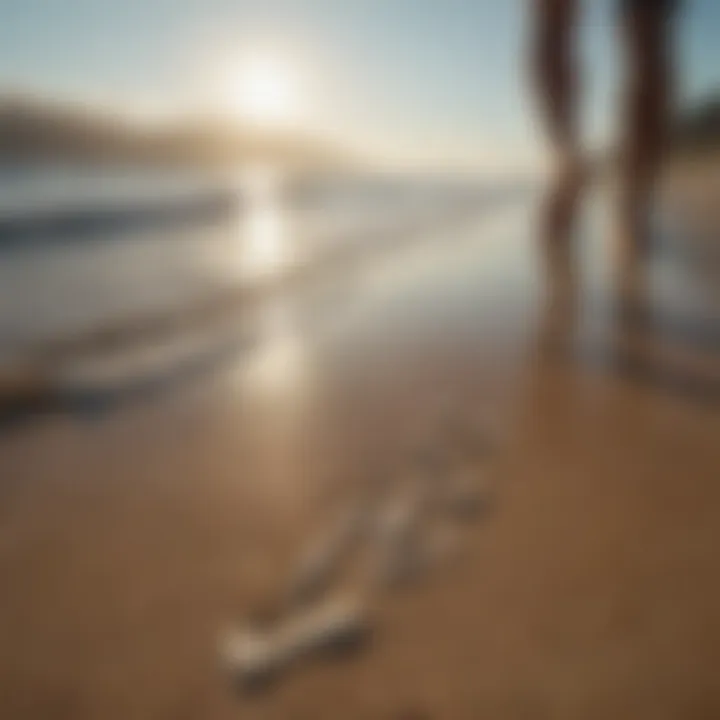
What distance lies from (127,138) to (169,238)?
481 mm

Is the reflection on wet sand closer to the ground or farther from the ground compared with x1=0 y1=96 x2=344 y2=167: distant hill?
closer to the ground

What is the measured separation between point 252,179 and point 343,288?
32cm

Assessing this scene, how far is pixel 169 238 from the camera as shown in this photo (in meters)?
1.48

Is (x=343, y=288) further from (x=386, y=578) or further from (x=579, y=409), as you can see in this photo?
(x=386, y=578)

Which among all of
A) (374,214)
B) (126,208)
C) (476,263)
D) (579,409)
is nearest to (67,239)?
(126,208)

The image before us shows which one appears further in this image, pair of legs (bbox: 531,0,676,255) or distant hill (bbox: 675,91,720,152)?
distant hill (bbox: 675,91,720,152)

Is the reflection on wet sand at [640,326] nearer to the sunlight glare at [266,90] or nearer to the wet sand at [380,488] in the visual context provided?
the wet sand at [380,488]

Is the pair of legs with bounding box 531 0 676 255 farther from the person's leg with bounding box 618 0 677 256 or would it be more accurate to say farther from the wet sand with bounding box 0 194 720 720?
the wet sand with bounding box 0 194 720 720

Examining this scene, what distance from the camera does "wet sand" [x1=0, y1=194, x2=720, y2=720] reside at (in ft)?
1.57

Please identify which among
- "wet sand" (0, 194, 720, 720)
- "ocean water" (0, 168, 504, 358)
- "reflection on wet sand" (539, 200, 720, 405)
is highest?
"ocean water" (0, 168, 504, 358)

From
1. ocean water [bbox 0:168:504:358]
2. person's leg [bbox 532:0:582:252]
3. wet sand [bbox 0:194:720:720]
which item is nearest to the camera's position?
wet sand [bbox 0:194:720:720]

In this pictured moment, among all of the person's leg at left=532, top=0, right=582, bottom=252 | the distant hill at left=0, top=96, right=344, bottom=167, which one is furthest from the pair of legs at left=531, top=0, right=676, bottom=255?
the distant hill at left=0, top=96, right=344, bottom=167

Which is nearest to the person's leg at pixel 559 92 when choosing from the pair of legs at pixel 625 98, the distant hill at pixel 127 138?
the pair of legs at pixel 625 98

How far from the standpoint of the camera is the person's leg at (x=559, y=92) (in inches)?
32.6
